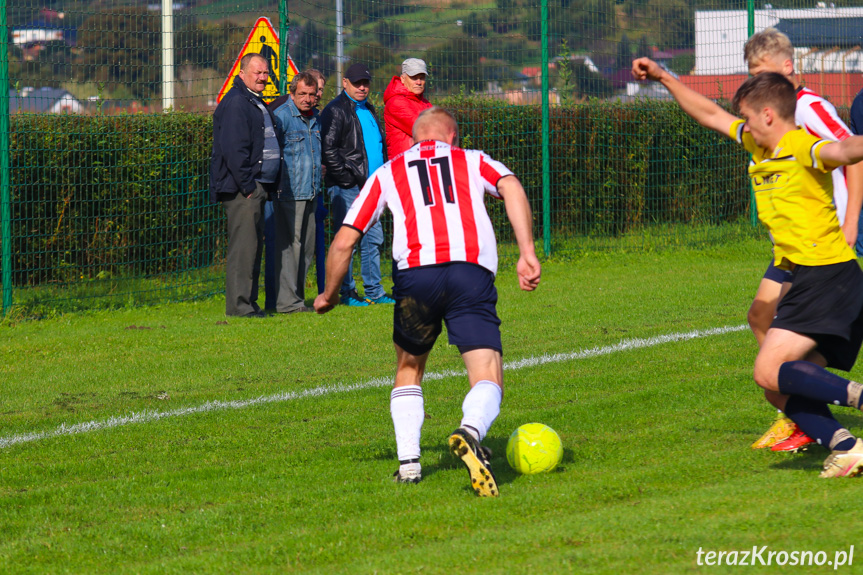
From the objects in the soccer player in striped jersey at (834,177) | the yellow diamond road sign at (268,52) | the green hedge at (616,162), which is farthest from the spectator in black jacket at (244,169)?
the soccer player in striped jersey at (834,177)

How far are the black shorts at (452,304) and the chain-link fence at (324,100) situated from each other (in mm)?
6978

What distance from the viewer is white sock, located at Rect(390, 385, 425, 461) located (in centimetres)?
485

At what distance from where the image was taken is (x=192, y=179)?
12.2 m

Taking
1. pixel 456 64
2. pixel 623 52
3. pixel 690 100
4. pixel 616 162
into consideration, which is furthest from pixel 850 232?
pixel 623 52

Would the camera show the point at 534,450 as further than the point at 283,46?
No

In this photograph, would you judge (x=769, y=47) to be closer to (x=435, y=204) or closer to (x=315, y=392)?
(x=435, y=204)

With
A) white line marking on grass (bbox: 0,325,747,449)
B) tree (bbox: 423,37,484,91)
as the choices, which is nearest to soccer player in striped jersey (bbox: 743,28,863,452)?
white line marking on grass (bbox: 0,325,747,449)

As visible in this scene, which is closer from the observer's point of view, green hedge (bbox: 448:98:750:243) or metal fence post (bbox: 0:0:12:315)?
metal fence post (bbox: 0:0:12:315)

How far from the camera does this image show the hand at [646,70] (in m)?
5.03

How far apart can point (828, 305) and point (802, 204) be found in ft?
1.55

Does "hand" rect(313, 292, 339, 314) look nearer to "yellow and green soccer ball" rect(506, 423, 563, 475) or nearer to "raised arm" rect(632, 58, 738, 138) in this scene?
"yellow and green soccer ball" rect(506, 423, 563, 475)

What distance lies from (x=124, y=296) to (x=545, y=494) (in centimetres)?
830

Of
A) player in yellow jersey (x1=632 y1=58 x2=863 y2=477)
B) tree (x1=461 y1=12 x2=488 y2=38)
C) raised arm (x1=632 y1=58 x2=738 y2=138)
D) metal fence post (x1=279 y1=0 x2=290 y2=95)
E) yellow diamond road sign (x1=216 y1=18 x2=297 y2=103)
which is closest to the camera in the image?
player in yellow jersey (x1=632 y1=58 x2=863 y2=477)

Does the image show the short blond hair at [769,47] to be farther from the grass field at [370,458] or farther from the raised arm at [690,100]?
the grass field at [370,458]
